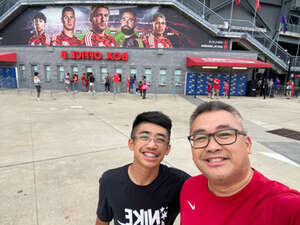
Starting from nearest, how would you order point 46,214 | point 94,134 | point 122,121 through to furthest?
point 46,214, point 94,134, point 122,121

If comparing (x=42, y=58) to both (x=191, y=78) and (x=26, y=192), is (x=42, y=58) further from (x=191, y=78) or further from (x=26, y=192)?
(x=26, y=192)

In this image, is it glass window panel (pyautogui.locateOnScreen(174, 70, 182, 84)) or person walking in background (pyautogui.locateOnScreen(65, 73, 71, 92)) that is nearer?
person walking in background (pyautogui.locateOnScreen(65, 73, 71, 92))

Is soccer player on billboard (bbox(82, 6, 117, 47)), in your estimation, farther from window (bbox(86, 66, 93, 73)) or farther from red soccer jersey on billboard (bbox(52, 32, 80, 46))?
window (bbox(86, 66, 93, 73))

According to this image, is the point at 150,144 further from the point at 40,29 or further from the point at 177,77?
the point at 40,29

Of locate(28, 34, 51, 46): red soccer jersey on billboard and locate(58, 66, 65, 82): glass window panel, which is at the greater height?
locate(28, 34, 51, 46): red soccer jersey on billboard

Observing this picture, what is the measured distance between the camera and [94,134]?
669 cm

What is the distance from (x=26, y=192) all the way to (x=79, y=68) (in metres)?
17.4

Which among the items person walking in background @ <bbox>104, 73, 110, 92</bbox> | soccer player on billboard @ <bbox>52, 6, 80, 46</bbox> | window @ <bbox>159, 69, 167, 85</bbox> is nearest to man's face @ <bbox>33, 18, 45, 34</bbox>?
soccer player on billboard @ <bbox>52, 6, 80, 46</bbox>

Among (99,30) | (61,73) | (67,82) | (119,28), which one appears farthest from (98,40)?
(67,82)

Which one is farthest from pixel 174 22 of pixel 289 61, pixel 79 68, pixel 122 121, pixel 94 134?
pixel 94 134

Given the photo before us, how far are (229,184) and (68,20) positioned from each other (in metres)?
22.6

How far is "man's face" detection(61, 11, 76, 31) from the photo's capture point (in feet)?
63.9

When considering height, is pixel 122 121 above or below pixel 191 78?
below

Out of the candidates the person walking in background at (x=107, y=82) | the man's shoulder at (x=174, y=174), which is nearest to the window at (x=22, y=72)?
the person walking in background at (x=107, y=82)
